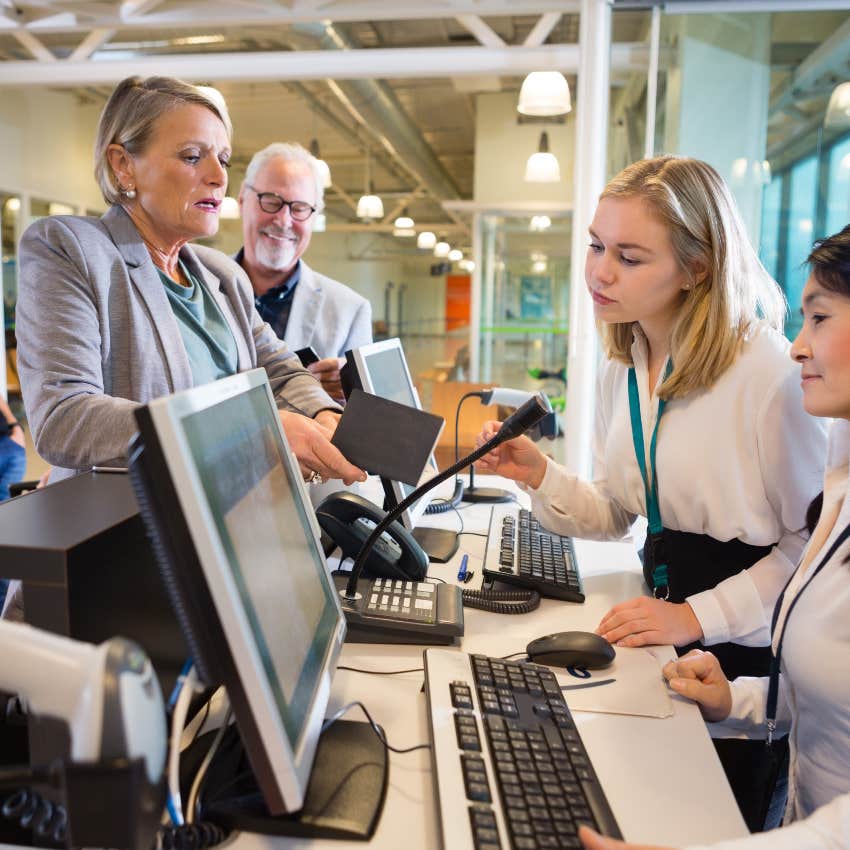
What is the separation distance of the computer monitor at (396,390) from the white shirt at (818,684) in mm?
655

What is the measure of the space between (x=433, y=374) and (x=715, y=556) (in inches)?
258

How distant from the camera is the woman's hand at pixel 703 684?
3.68 ft

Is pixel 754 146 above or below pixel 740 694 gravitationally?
above

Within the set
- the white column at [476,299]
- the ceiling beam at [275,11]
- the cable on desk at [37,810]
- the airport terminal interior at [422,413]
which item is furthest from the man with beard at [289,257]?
the white column at [476,299]

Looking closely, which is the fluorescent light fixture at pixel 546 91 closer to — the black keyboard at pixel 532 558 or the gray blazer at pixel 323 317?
the gray blazer at pixel 323 317

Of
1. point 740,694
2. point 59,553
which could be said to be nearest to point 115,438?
point 59,553

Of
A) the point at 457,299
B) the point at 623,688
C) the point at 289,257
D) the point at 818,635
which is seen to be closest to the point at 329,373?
the point at 289,257

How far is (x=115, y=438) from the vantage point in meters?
1.17

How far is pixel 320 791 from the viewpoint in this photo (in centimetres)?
84

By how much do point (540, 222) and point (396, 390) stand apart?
21.9ft

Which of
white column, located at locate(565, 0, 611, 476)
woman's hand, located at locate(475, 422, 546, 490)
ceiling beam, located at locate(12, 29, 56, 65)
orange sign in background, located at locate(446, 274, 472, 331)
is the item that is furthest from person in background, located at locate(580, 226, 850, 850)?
orange sign in background, located at locate(446, 274, 472, 331)

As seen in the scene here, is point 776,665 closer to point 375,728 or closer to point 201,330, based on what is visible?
point 375,728

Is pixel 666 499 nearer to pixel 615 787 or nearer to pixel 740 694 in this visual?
pixel 740 694

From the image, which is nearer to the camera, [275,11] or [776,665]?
[776,665]
